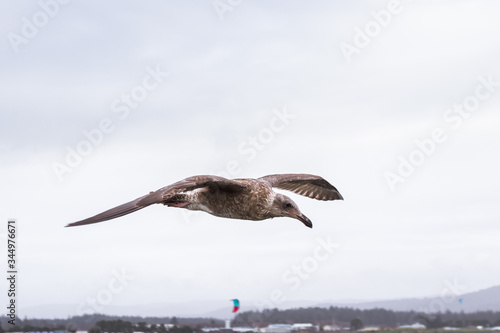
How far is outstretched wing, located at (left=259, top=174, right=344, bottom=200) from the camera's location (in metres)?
27.3

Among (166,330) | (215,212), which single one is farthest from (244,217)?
(166,330)

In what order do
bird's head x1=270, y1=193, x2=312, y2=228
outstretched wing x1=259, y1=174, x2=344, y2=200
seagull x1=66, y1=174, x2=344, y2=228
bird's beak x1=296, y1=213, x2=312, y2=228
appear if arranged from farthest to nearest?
outstretched wing x1=259, y1=174, x2=344, y2=200 → bird's head x1=270, y1=193, x2=312, y2=228 → bird's beak x1=296, y1=213, x2=312, y2=228 → seagull x1=66, y1=174, x2=344, y2=228

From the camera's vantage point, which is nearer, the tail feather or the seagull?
the tail feather

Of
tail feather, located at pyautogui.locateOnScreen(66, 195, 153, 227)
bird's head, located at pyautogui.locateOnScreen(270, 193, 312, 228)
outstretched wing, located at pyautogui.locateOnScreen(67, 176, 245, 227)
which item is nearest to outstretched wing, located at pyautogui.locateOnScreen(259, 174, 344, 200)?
bird's head, located at pyautogui.locateOnScreen(270, 193, 312, 228)

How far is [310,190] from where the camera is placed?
94.8ft

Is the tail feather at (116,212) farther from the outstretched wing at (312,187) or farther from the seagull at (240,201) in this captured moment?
the outstretched wing at (312,187)

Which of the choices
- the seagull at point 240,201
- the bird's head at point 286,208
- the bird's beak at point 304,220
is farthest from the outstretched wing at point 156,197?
the bird's beak at point 304,220

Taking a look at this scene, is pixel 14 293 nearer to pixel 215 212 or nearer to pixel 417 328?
pixel 215 212

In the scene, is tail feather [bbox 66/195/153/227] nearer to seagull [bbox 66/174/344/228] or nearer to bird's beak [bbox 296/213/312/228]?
seagull [bbox 66/174/344/228]

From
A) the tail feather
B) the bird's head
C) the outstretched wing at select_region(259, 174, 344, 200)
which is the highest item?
the outstretched wing at select_region(259, 174, 344, 200)

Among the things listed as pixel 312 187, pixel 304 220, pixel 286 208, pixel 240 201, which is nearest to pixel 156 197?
pixel 240 201

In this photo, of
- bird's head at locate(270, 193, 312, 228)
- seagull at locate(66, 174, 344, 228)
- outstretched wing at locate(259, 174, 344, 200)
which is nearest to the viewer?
seagull at locate(66, 174, 344, 228)

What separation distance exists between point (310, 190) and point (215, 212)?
306 inches

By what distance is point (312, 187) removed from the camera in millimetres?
28812
